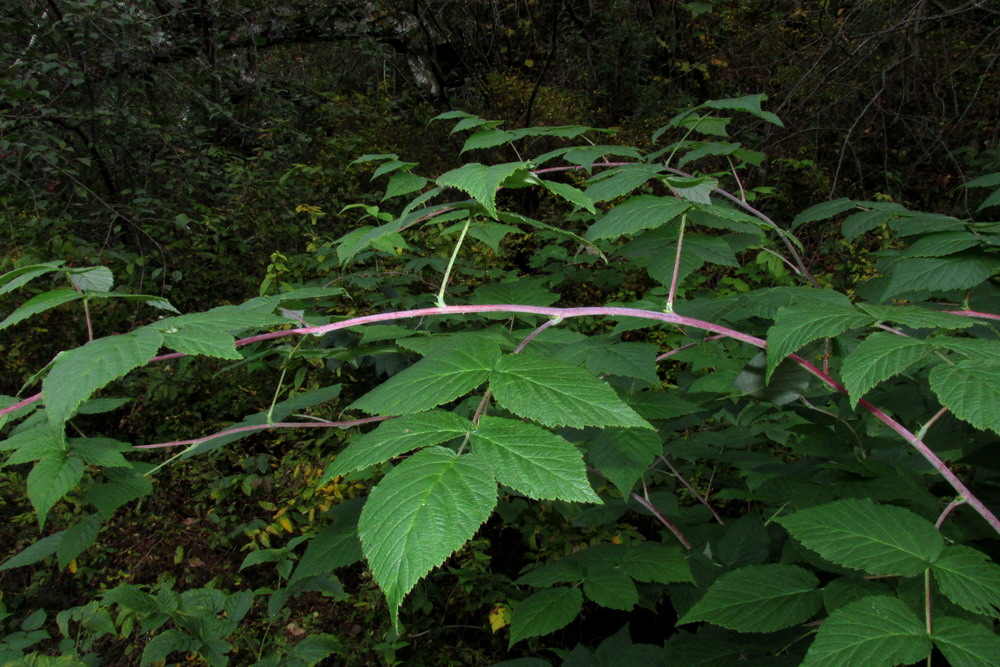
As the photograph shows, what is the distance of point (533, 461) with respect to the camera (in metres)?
0.55

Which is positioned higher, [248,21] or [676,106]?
[248,21]

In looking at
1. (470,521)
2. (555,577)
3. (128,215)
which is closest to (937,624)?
(470,521)

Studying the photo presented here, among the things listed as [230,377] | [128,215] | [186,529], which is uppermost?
[128,215]

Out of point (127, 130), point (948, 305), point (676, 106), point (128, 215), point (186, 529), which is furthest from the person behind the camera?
point (676, 106)

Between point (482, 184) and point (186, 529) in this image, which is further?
point (186, 529)

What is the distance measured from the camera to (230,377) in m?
4.16

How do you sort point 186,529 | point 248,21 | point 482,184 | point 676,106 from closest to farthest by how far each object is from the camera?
point 482,184 < point 186,529 < point 248,21 < point 676,106

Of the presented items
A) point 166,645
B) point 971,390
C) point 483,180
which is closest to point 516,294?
point 483,180

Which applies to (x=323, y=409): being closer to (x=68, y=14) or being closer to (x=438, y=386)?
(x=438, y=386)

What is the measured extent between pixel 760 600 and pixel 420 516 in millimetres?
598

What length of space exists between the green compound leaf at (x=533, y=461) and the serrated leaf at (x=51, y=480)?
726 mm

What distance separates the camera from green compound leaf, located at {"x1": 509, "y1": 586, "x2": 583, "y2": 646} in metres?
→ 1.13

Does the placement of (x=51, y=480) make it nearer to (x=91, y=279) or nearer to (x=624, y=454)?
(x=91, y=279)

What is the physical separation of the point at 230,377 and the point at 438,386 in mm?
4040
